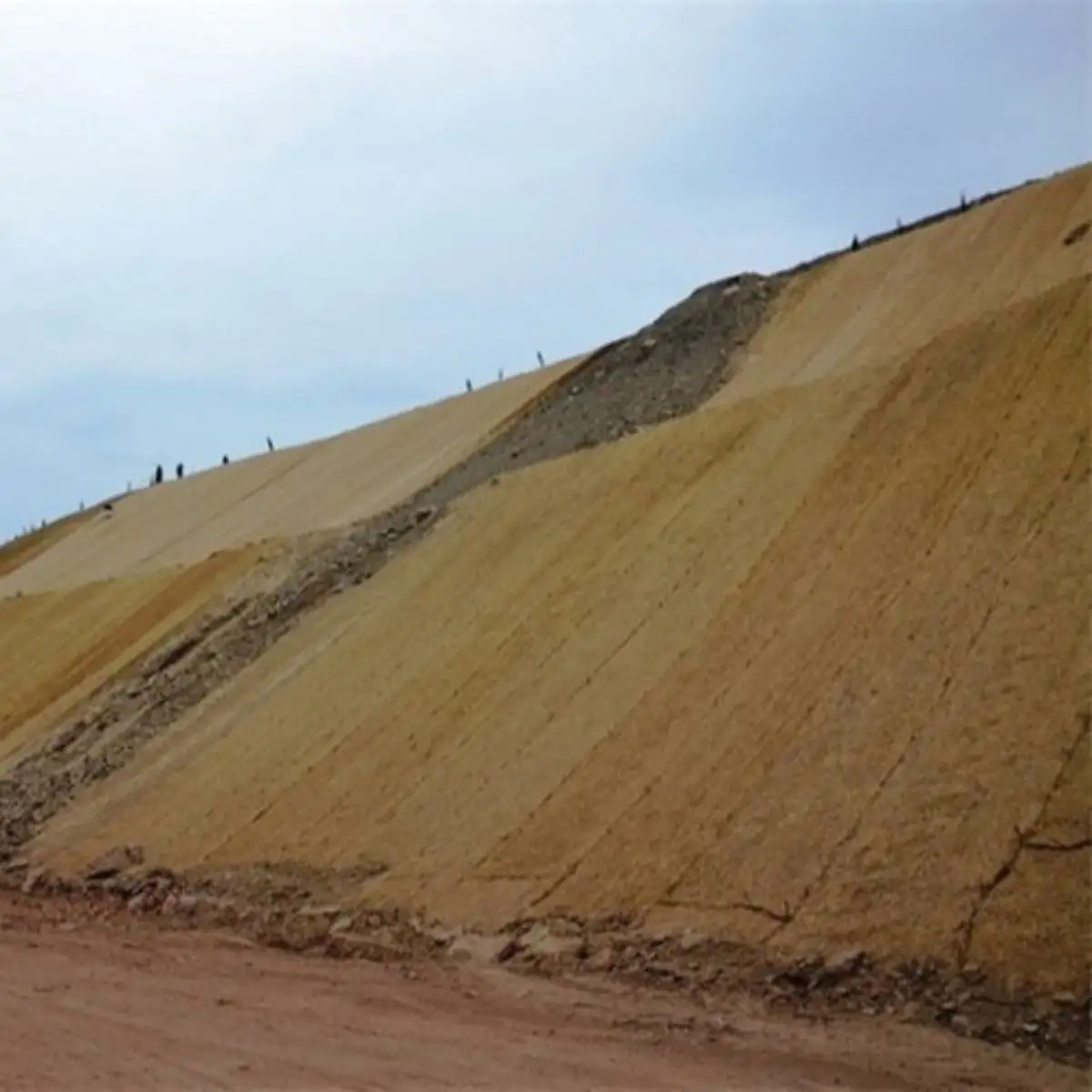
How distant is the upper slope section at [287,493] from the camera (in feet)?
96.5

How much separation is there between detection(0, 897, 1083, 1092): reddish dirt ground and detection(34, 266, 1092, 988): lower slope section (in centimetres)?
89

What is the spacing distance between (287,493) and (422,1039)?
2516cm

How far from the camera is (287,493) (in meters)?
33.4

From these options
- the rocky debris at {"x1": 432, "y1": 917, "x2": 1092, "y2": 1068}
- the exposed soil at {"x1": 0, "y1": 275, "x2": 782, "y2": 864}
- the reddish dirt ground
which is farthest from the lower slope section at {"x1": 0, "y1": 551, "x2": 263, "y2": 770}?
the rocky debris at {"x1": 432, "y1": 917, "x2": 1092, "y2": 1068}

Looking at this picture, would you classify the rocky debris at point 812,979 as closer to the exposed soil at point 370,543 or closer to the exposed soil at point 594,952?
the exposed soil at point 594,952

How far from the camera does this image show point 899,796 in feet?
35.0

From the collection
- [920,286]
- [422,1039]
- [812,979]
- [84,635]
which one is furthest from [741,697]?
[84,635]

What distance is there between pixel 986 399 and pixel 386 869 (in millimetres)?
7772

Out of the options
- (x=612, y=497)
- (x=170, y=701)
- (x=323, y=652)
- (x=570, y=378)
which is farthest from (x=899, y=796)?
(x=570, y=378)

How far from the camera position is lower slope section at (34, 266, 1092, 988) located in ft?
33.5

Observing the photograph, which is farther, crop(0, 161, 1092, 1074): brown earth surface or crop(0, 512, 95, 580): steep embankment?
crop(0, 512, 95, 580): steep embankment

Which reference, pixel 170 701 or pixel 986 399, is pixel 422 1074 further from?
pixel 170 701

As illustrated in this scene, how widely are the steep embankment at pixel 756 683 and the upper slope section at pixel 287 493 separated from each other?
6.81 metres

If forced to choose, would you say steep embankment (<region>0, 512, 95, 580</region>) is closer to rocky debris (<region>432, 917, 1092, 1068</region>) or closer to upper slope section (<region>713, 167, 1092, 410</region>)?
upper slope section (<region>713, 167, 1092, 410</region>)
